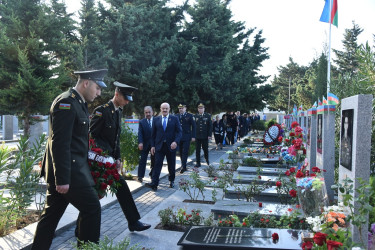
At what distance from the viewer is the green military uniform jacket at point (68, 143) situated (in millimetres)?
3455

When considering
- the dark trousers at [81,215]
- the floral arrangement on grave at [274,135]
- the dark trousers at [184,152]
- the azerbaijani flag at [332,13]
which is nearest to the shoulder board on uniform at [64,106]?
the dark trousers at [81,215]

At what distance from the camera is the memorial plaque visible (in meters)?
3.63

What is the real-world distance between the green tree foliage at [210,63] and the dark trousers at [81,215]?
1885 centimetres

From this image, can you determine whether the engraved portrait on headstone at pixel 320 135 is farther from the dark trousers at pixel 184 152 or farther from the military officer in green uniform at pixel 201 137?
the military officer in green uniform at pixel 201 137

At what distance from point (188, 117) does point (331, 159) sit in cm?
700

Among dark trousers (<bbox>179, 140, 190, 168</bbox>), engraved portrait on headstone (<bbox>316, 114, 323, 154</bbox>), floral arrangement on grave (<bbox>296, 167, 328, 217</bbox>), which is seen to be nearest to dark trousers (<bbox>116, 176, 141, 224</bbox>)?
floral arrangement on grave (<bbox>296, 167, 328, 217</bbox>)

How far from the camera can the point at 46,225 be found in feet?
12.0

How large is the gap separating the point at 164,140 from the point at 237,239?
5115 millimetres

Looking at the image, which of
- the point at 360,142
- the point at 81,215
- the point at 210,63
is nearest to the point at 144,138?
the point at 81,215

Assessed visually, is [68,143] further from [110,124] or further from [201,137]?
[201,137]

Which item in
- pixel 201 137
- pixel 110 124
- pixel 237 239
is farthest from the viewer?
pixel 201 137

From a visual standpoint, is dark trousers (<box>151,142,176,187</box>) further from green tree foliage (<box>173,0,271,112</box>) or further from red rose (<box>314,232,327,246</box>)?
green tree foliage (<box>173,0,271,112</box>)

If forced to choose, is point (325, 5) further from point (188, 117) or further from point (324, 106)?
point (324, 106)

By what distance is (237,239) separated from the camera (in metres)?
3.82
